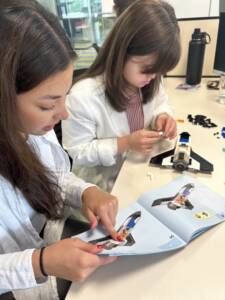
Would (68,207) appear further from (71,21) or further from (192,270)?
(71,21)

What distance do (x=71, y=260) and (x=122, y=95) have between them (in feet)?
2.08

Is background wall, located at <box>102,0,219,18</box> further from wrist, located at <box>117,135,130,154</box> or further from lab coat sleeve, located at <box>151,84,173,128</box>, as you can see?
wrist, located at <box>117,135,130,154</box>

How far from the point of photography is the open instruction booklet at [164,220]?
56 centimetres

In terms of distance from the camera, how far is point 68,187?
0.79 meters

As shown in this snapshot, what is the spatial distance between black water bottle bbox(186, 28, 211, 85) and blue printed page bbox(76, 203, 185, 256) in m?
1.18

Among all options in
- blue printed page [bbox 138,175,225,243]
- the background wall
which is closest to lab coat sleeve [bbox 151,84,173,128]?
blue printed page [bbox 138,175,225,243]

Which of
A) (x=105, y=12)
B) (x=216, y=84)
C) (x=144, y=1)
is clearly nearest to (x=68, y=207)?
(x=144, y=1)

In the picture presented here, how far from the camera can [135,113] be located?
110 cm

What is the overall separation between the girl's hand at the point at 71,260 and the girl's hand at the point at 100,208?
0.07m

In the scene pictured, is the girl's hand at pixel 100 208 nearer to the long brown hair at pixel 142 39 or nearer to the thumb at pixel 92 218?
the thumb at pixel 92 218

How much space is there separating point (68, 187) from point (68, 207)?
0.22 feet

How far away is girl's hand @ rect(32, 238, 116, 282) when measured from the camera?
1.65ft

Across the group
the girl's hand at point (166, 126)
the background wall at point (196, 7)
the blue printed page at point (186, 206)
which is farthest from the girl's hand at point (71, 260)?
the background wall at point (196, 7)

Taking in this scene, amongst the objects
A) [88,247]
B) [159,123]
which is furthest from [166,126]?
[88,247]
